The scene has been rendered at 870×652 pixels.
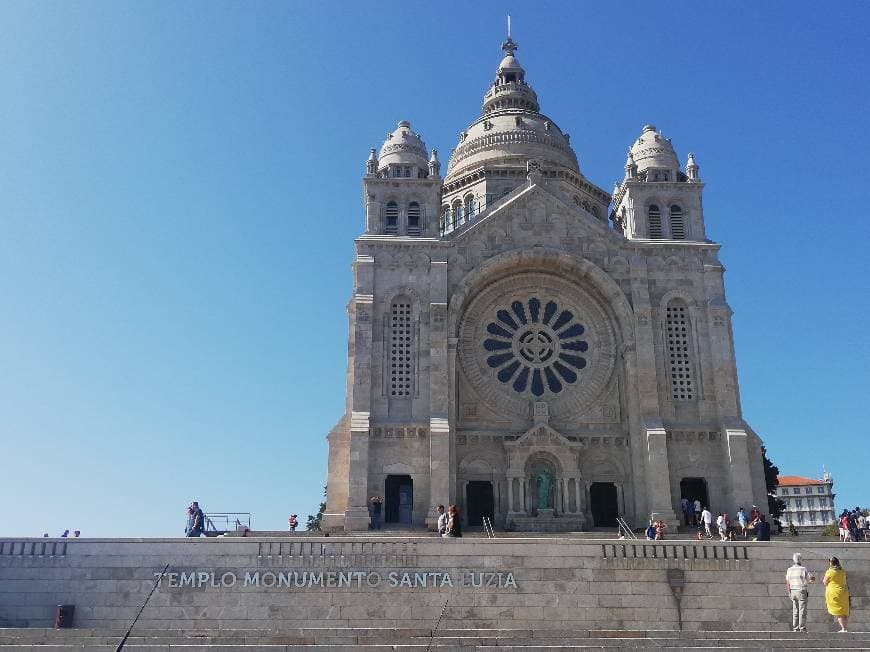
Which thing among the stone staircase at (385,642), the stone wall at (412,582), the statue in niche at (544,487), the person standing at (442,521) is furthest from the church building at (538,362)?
the stone staircase at (385,642)

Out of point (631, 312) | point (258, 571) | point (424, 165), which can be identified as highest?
point (424, 165)

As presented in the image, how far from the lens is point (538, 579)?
2686 cm

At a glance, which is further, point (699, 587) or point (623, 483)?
point (623, 483)

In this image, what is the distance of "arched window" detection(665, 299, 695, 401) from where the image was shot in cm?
3972

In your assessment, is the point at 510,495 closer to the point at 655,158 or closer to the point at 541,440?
the point at 541,440

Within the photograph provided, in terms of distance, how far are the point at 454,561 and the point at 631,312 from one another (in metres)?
17.4

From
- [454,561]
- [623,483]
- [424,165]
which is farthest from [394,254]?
[454,561]

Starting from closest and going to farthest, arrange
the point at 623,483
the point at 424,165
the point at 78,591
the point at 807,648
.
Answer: the point at 807,648, the point at 78,591, the point at 623,483, the point at 424,165

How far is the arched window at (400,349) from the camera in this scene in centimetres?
3891

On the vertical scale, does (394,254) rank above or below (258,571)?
above

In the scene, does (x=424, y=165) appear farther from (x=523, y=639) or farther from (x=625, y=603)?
(x=523, y=639)

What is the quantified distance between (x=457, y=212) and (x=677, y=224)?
1356 centimetres

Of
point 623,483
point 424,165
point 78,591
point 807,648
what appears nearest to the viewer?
point 807,648

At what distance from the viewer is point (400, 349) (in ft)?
130
